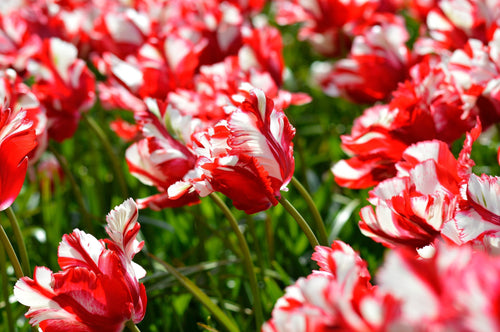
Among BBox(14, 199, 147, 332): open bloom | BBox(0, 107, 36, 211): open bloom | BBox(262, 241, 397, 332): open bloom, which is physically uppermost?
BBox(262, 241, 397, 332): open bloom

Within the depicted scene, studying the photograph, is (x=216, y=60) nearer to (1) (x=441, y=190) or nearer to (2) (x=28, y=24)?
(2) (x=28, y=24)

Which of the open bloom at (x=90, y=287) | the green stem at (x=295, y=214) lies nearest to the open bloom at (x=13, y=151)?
the open bloom at (x=90, y=287)

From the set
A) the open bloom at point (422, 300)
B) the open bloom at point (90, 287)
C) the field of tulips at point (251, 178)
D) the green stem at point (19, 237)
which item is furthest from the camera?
the green stem at point (19, 237)

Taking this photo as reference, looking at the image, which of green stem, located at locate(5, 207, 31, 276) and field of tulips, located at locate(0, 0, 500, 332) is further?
green stem, located at locate(5, 207, 31, 276)

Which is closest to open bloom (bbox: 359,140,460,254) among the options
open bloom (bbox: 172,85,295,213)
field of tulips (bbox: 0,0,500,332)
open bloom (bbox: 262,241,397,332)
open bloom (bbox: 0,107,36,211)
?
field of tulips (bbox: 0,0,500,332)

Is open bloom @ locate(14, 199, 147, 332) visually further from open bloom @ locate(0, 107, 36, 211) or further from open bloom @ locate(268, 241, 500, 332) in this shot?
open bloom @ locate(268, 241, 500, 332)

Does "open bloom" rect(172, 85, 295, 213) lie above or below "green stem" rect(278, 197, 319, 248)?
above

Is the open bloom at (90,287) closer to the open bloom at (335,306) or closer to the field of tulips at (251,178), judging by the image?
the field of tulips at (251,178)

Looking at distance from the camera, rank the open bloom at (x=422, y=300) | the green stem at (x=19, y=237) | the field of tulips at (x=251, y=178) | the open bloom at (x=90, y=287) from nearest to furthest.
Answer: the open bloom at (x=422, y=300) → the field of tulips at (x=251, y=178) → the open bloom at (x=90, y=287) → the green stem at (x=19, y=237)

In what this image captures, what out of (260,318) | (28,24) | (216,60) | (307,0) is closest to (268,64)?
(216,60)
